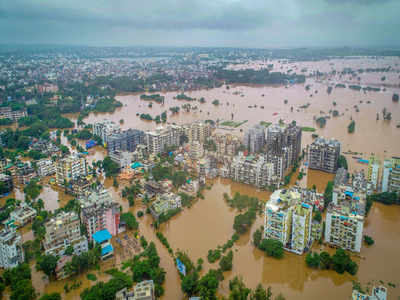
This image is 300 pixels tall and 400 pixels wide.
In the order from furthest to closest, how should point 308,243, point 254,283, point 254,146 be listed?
point 254,146 → point 308,243 → point 254,283

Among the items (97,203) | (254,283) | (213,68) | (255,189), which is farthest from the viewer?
(213,68)

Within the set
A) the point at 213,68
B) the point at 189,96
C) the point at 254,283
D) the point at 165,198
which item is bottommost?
the point at 254,283

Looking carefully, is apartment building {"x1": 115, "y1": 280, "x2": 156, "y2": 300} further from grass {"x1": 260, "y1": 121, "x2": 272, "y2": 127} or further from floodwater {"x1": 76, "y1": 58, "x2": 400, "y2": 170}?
grass {"x1": 260, "y1": 121, "x2": 272, "y2": 127}

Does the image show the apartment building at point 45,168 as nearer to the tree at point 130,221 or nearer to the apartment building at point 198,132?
the tree at point 130,221

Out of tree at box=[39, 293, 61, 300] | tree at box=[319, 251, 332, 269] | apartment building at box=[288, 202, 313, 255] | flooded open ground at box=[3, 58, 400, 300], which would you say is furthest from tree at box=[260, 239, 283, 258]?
tree at box=[39, 293, 61, 300]

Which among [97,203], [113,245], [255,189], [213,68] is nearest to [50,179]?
[97,203]

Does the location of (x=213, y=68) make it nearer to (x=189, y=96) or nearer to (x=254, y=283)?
(x=189, y=96)

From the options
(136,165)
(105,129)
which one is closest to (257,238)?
(136,165)
